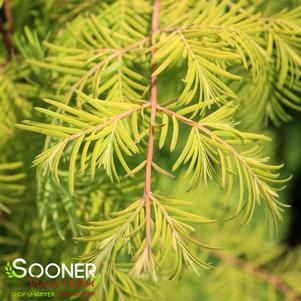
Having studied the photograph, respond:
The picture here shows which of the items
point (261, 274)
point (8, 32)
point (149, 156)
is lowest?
point (261, 274)

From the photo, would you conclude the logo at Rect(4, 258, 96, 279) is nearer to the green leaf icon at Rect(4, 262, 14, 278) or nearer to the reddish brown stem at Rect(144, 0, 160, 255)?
the green leaf icon at Rect(4, 262, 14, 278)

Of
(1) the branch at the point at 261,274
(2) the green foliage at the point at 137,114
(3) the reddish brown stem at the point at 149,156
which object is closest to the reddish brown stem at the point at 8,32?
(2) the green foliage at the point at 137,114

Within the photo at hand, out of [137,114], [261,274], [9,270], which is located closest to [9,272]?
[9,270]

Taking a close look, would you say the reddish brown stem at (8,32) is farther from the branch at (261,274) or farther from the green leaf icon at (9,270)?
the branch at (261,274)

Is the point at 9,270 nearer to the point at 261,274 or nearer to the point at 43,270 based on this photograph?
the point at 43,270

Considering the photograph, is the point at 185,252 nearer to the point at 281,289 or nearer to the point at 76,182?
the point at 76,182

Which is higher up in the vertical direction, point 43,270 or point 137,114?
point 137,114

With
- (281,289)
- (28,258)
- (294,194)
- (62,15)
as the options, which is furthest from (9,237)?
(294,194)

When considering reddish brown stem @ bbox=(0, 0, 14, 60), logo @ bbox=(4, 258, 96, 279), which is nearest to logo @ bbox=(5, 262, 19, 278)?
logo @ bbox=(4, 258, 96, 279)
